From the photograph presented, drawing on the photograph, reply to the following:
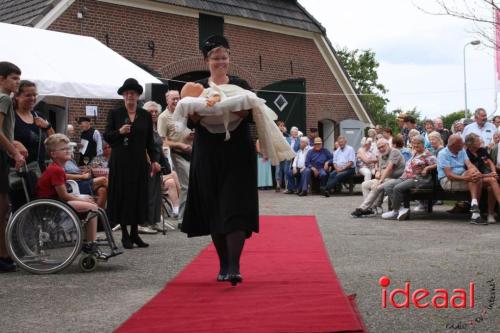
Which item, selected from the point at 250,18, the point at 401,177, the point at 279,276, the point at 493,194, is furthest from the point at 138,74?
the point at 250,18

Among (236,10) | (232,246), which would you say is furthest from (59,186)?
Result: (236,10)

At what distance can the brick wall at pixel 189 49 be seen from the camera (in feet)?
63.9

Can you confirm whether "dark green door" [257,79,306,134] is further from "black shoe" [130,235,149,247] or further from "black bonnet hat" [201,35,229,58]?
"black bonnet hat" [201,35,229,58]

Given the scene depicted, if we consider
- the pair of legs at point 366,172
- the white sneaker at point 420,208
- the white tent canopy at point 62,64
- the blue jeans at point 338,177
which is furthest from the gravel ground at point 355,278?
the blue jeans at point 338,177

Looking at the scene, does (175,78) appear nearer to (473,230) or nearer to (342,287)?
(473,230)

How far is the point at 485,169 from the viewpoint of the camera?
11211mm

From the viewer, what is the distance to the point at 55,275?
6.59 meters

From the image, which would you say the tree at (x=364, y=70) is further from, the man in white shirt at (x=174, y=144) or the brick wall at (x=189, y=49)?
the man in white shirt at (x=174, y=144)

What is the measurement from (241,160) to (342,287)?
125 cm

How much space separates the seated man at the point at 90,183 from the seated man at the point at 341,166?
333 inches

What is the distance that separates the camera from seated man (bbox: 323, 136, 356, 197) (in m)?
18.1

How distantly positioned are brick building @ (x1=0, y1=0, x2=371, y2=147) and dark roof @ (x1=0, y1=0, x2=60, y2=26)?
3cm

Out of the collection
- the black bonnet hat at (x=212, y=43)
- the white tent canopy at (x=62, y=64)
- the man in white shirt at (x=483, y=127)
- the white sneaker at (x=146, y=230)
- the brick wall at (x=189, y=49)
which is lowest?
the white sneaker at (x=146, y=230)

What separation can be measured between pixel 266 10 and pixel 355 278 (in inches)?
785
